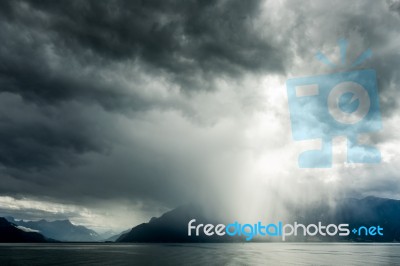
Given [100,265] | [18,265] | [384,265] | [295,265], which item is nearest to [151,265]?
[100,265]

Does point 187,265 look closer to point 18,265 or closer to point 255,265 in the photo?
point 255,265

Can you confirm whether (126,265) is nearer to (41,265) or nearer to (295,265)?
(41,265)

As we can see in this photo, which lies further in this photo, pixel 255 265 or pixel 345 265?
pixel 345 265

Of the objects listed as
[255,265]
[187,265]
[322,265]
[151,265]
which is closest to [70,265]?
[151,265]

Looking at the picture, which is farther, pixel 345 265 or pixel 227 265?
pixel 345 265

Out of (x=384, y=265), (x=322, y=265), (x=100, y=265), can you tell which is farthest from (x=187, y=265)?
(x=384, y=265)

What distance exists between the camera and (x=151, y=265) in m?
120

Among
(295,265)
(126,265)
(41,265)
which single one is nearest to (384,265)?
(295,265)

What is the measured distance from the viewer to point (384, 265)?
130250 millimetres

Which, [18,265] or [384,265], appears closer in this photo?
[18,265]

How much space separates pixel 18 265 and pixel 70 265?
60.5 feet

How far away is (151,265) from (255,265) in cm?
4102

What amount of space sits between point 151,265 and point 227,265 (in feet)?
97.8

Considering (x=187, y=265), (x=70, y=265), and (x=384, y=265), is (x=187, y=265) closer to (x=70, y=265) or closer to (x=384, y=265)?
(x=70, y=265)
